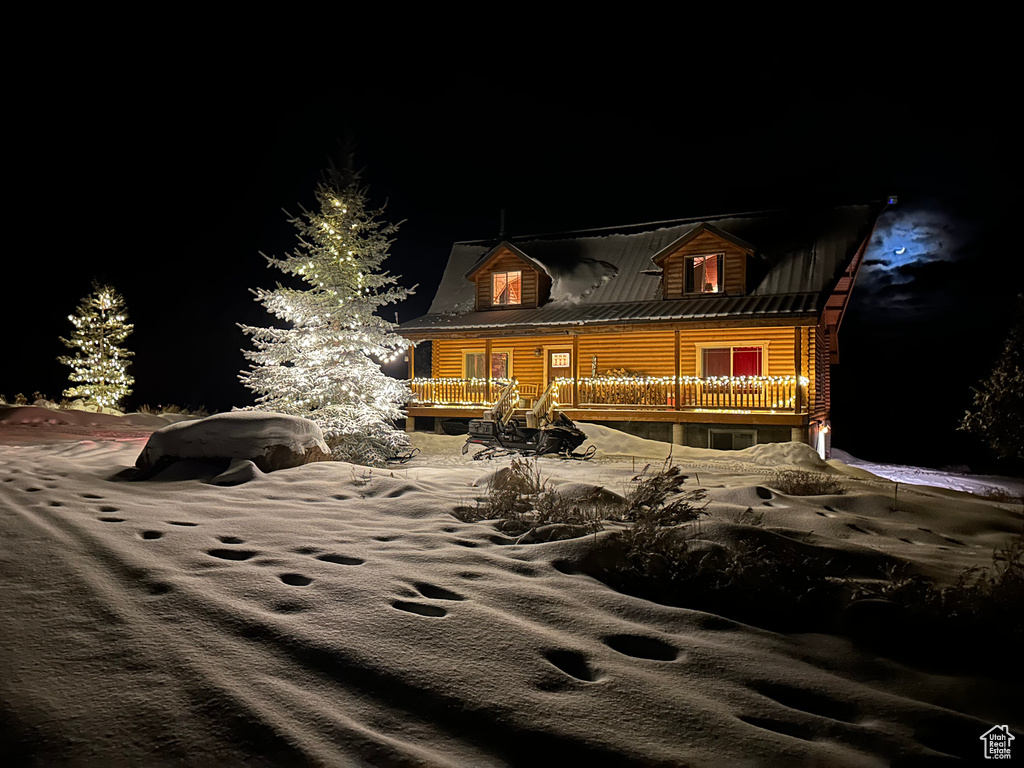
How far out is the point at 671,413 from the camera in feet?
57.5

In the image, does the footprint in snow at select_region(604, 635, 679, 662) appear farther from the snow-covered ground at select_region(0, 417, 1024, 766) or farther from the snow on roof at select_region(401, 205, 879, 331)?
the snow on roof at select_region(401, 205, 879, 331)

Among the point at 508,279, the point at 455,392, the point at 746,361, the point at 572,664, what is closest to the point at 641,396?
the point at 746,361

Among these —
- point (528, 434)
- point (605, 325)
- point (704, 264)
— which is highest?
point (704, 264)

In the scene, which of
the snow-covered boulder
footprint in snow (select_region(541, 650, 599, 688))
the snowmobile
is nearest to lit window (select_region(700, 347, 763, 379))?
the snowmobile

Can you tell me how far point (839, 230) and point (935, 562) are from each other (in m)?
17.6

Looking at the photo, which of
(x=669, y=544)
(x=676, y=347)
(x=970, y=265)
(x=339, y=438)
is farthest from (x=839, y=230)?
(x=970, y=265)

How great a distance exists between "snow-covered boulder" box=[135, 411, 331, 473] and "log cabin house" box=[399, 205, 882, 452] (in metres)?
7.37

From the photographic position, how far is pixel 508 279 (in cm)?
2327

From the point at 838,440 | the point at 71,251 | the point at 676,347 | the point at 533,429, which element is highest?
the point at 71,251

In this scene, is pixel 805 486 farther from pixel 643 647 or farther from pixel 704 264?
pixel 704 264

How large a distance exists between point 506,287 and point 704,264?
750cm

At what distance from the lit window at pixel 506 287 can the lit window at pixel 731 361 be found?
7.43 meters

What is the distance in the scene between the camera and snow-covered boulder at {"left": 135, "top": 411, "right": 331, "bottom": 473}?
8641mm

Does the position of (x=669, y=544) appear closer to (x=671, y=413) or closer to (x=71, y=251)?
(x=671, y=413)
